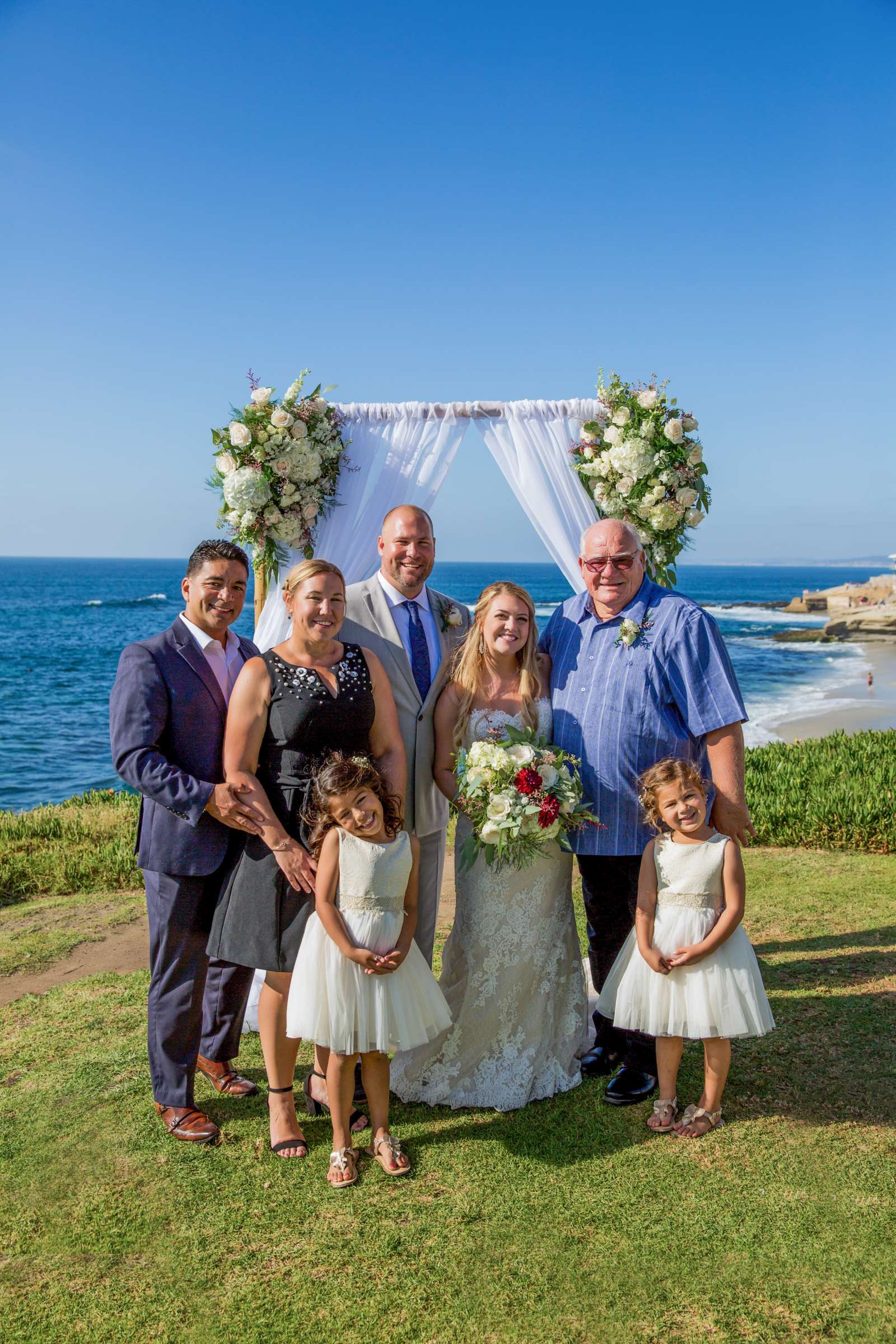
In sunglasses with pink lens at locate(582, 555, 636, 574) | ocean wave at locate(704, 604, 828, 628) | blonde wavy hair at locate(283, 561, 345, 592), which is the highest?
sunglasses with pink lens at locate(582, 555, 636, 574)

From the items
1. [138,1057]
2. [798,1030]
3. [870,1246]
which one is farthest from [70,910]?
[870,1246]

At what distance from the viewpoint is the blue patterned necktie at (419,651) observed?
4.84 meters

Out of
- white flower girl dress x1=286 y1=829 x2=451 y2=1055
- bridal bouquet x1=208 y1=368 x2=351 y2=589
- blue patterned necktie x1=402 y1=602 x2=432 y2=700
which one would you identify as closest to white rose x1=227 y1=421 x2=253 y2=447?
bridal bouquet x1=208 y1=368 x2=351 y2=589

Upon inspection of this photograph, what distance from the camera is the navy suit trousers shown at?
13.3ft

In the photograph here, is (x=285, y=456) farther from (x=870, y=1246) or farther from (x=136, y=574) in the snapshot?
(x=136, y=574)

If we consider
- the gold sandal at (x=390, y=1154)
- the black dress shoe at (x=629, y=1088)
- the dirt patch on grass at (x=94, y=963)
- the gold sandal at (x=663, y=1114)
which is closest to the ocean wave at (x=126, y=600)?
the dirt patch on grass at (x=94, y=963)

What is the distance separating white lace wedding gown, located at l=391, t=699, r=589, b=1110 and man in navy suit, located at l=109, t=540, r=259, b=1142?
41.9 inches

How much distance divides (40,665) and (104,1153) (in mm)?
44613

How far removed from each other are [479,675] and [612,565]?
787 millimetres

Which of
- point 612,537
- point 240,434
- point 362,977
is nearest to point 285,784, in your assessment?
point 362,977

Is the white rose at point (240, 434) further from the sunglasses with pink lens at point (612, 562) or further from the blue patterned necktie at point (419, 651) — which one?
the sunglasses with pink lens at point (612, 562)

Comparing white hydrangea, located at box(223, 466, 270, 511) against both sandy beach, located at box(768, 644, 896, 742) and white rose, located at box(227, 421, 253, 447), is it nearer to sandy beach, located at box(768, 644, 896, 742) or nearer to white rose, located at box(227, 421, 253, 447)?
white rose, located at box(227, 421, 253, 447)

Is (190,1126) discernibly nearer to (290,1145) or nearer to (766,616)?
(290,1145)

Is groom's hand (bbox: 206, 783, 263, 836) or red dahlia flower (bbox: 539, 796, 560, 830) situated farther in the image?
red dahlia flower (bbox: 539, 796, 560, 830)
